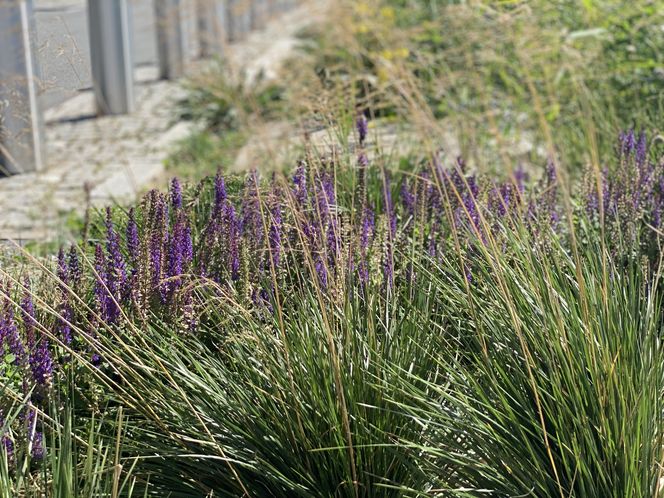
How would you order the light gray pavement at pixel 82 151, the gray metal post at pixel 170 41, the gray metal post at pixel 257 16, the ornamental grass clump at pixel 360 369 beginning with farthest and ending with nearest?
the gray metal post at pixel 257 16
the gray metal post at pixel 170 41
the light gray pavement at pixel 82 151
the ornamental grass clump at pixel 360 369

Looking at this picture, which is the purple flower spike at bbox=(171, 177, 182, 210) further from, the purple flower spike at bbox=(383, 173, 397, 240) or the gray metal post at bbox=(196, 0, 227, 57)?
the gray metal post at bbox=(196, 0, 227, 57)

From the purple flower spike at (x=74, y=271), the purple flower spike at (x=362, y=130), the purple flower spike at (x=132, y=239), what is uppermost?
the purple flower spike at (x=362, y=130)

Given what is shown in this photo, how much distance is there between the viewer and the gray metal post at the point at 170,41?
1191 centimetres

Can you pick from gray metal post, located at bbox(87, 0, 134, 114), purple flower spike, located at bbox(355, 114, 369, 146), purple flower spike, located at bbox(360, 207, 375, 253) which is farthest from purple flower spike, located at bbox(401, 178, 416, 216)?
gray metal post, located at bbox(87, 0, 134, 114)

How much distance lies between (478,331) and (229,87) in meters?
6.82

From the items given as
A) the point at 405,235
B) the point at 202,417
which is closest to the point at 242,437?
the point at 202,417

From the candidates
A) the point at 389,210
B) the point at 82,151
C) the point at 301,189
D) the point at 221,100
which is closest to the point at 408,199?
the point at 389,210

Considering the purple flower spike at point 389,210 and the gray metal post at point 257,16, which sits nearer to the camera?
the purple flower spike at point 389,210

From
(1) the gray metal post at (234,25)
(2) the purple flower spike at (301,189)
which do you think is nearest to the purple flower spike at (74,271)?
(2) the purple flower spike at (301,189)

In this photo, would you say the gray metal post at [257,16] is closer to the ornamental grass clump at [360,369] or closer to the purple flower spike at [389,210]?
the purple flower spike at [389,210]

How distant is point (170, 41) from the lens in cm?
1224

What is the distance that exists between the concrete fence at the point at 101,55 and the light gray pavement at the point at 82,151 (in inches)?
6.6

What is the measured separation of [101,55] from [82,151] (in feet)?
5.22

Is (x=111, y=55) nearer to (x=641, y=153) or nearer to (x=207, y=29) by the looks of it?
(x=207, y=29)
